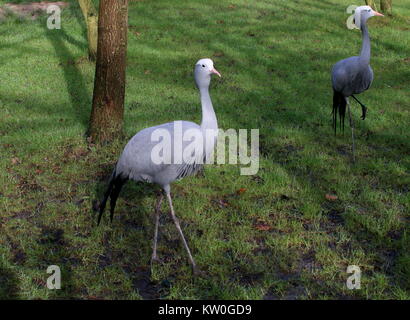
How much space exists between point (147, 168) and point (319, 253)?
1973mm

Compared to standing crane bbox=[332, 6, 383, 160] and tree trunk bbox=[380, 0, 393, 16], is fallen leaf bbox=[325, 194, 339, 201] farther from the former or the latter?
tree trunk bbox=[380, 0, 393, 16]

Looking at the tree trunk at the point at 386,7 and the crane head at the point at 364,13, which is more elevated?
the tree trunk at the point at 386,7

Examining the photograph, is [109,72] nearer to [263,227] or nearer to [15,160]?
[15,160]

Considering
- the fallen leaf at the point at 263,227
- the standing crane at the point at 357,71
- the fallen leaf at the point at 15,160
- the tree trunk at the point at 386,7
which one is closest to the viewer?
the fallen leaf at the point at 263,227

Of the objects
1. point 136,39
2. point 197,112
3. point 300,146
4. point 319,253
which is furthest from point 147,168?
point 136,39

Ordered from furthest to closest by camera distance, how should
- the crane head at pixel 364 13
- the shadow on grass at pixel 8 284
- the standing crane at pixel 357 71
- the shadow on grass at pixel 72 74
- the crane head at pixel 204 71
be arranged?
the shadow on grass at pixel 72 74
the crane head at pixel 364 13
the standing crane at pixel 357 71
the crane head at pixel 204 71
the shadow on grass at pixel 8 284

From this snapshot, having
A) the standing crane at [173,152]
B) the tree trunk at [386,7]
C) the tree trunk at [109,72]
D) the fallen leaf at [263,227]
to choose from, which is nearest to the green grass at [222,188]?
the fallen leaf at [263,227]

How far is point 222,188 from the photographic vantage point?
249 inches

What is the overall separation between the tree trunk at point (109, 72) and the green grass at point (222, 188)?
1.39 feet

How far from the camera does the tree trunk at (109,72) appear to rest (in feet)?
23.7

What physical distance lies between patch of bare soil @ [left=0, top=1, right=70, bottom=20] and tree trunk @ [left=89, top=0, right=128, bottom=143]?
1034 centimetres

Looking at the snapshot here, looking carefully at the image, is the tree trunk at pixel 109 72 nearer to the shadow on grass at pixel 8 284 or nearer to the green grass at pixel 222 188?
the green grass at pixel 222 188

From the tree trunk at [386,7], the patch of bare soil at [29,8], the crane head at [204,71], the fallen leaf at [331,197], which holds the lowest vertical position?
the fallen leaf at [331,197]

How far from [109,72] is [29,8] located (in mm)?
11877
